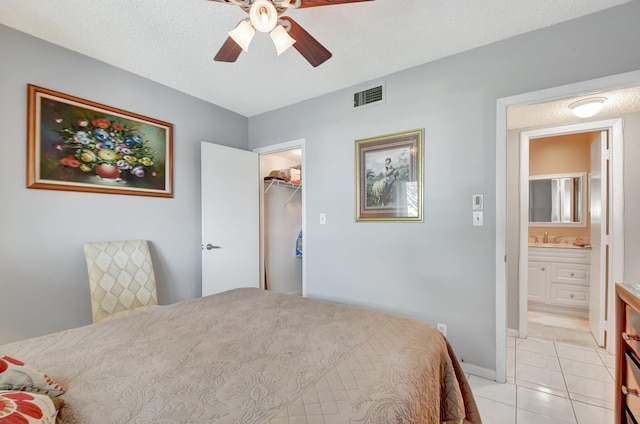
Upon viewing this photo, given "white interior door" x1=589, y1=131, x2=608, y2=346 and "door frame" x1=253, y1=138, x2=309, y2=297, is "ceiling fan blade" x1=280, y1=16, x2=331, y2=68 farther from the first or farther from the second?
"white interior door" x1=589, y1=131, x2=608, y2=346

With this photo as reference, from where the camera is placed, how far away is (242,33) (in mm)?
1502

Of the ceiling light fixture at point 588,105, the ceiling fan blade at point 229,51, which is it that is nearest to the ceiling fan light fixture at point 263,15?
the ceiling fan blade at point 229,51

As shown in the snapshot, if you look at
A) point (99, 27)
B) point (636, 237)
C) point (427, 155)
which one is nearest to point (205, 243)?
point (99, 27)

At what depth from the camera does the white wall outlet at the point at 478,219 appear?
2053mm

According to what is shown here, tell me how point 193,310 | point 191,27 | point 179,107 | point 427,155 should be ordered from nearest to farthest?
point 193,310 → point 191,27 → point 427,155 → point 179,107

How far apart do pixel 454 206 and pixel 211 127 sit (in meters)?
2.62

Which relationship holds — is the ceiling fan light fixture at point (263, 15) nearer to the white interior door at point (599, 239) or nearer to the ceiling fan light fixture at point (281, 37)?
the ceiling fan light fixture at point (281, 37)

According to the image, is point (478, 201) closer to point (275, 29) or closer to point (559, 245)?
point (275, 29)

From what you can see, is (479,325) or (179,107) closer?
(479,325)

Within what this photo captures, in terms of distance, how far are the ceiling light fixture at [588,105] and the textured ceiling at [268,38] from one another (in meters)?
0.74

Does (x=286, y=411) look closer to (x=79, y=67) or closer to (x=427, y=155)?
(x=427, y=155)

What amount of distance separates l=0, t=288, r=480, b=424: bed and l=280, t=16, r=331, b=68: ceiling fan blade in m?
1.54

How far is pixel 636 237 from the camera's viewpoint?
7.78ft

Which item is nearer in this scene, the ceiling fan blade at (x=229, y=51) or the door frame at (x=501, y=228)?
the ceiling fan blade at (x=229, y=51)
